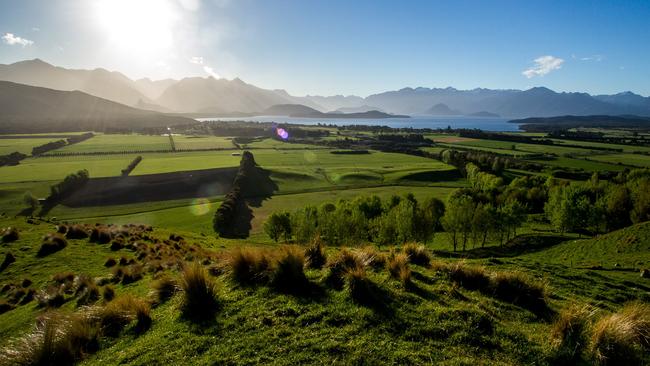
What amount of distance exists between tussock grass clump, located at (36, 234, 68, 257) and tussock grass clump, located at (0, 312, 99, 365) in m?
19.3

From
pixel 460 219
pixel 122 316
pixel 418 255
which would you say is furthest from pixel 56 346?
pixel 460 219

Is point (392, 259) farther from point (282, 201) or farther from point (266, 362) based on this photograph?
point (282, 201)

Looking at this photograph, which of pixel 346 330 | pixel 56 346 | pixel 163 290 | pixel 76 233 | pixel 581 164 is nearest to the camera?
pixel 56 346

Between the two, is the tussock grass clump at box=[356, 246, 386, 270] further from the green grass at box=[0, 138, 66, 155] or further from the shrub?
the green grass at box=[0, 138, 66, 155]

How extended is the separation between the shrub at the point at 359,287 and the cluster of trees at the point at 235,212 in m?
55.7

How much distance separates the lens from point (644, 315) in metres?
8.38

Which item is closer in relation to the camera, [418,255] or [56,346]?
[56,346]

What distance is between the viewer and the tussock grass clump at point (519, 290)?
34.1 feet

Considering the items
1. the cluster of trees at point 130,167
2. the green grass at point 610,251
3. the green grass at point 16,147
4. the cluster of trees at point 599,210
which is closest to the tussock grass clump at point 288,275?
the green grass at point 610,251

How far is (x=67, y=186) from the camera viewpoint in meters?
93.1

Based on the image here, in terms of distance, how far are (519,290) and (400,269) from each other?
3920 millimetres

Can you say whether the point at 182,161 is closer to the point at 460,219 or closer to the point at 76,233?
the point at 76,233

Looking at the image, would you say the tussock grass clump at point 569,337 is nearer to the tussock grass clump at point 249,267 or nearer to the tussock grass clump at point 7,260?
the tussock grass clump at point 249,267

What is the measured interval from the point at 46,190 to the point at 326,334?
11464 centimetres
